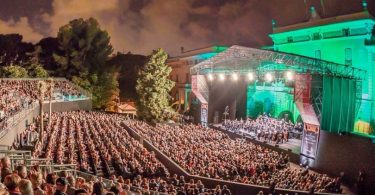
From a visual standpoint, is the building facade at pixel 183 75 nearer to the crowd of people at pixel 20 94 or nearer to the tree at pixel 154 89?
the tree at pixel 154 89

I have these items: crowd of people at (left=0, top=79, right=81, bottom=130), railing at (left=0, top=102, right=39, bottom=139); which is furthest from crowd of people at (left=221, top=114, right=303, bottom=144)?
crowd of people at (left=0, top=79, right=81, bottom=130)

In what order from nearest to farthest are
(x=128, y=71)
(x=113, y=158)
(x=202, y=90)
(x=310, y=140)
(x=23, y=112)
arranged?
(x=113, y=158), (x=310, y=140), (x=23, y=112), (x=202, y=90), (x=128, y=71)

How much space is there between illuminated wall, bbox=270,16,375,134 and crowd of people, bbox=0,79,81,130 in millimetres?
21638

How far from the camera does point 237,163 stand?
1756 cm

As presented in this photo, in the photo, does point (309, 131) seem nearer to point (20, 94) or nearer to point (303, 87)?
point (303, 87)

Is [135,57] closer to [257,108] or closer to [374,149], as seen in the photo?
[257,108]

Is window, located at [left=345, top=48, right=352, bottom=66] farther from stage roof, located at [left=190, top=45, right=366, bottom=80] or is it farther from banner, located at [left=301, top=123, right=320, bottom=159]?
banner, located at [left=301, top=123, right=320, bottom=159]

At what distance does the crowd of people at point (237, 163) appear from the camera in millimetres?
15578

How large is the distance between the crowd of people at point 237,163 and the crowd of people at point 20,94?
322 inches

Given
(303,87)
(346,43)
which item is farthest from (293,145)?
(346,43)

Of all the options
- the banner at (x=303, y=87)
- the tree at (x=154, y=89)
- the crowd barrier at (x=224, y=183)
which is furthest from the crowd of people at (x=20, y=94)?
the banner at (x=303, y=87)

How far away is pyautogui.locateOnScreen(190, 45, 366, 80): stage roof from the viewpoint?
21.1 metres

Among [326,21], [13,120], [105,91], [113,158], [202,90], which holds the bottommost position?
[113,158]

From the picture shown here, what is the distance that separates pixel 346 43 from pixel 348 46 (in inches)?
11.5
